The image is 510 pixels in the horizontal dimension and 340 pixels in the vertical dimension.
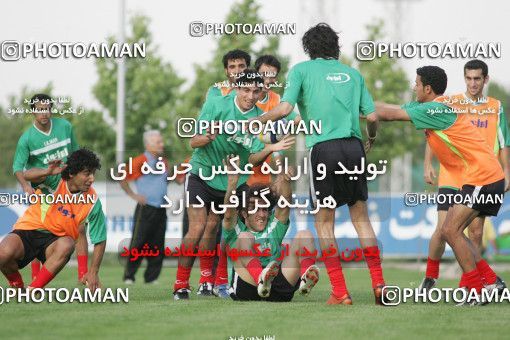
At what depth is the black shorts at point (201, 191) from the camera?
1105 centimetres

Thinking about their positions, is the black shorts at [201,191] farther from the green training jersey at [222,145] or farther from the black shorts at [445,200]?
the black shorts at [445,200]

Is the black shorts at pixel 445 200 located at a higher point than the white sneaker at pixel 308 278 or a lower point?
→ higher

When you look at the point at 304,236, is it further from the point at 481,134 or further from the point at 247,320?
the point at 481,134

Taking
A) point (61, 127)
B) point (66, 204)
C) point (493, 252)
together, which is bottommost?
point (493, 252)

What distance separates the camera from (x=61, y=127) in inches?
513

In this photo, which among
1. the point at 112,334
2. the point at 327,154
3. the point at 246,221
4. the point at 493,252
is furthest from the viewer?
the point at 493,252

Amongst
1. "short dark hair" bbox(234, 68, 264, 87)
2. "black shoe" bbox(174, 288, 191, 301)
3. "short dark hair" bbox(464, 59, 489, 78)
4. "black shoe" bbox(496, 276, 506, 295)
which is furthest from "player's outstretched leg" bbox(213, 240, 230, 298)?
"short dark hair" bbox(464, 59, 489, 78)

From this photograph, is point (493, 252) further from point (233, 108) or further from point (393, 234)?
point (233, 108)

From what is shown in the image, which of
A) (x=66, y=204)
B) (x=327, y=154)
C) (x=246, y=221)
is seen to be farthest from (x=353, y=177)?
(x=66, y=204)

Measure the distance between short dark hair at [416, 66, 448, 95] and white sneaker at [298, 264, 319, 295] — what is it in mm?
→ 2042

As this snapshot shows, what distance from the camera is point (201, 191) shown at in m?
11.1

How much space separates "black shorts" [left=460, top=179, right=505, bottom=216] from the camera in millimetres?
10156

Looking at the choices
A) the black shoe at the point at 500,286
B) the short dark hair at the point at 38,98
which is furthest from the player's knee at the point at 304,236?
the short dark hair at the point at 38,98

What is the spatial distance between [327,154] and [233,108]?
4.98 ft
